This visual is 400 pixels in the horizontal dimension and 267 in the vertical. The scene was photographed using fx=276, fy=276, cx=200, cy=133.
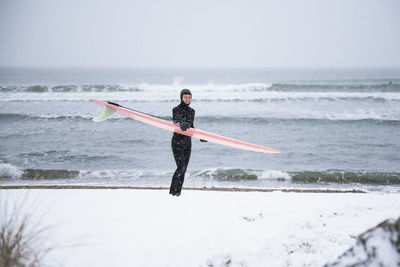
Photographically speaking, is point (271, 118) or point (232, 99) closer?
point (271, 118)

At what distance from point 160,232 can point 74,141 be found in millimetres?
7979

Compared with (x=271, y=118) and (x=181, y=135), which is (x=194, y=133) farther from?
(x=271, y=118)

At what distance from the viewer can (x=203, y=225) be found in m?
3.10

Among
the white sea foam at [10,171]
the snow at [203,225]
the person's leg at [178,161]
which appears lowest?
the white sea foam at [10,171]

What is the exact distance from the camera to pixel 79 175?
666 cm

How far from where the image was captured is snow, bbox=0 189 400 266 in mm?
2445

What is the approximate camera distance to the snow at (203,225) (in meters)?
2.45

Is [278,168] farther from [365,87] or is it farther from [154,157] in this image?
[365,87]

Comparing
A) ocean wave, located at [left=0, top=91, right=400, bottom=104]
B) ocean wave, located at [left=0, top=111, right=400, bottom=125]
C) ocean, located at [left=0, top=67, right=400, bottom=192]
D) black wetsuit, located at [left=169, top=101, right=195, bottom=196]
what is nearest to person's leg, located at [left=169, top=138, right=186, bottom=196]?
black wetsuit, located at [left=169, top=101, right=195, bottom=196]

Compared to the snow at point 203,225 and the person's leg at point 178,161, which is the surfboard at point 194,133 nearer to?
the person's leg at point 178,161

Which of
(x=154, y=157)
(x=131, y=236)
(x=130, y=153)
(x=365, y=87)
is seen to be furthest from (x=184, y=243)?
(x=365, y=87)

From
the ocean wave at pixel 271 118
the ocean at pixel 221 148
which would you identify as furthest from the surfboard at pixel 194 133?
the ocean wave at pixel 271 118

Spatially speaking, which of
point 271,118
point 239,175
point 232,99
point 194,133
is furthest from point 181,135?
point 232,99

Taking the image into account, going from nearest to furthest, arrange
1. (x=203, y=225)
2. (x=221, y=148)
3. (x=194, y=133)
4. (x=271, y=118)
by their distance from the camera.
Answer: (x=203, y=225)
(x=194, y=133)
(x=221, y=148)
(x=271, y=118)
